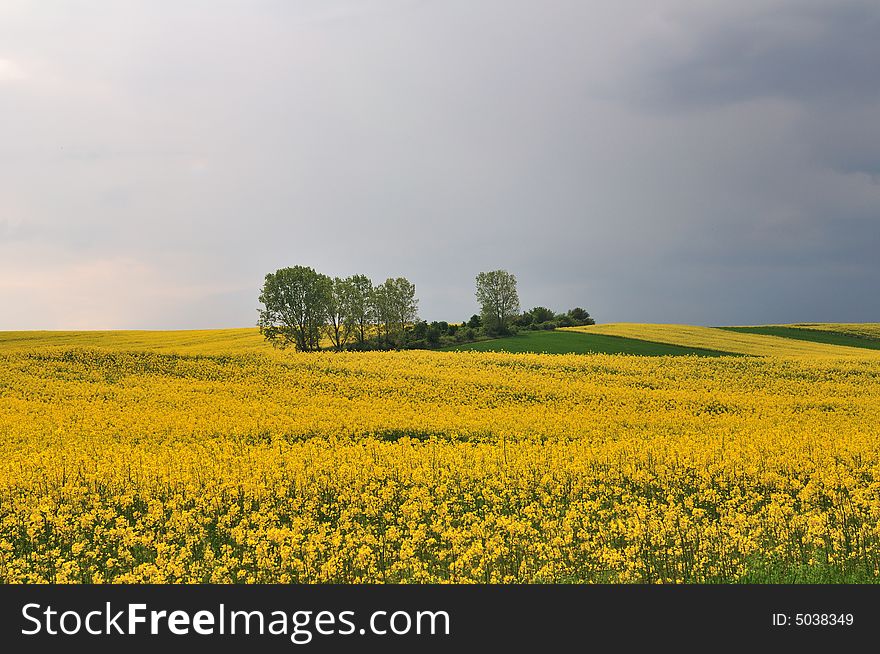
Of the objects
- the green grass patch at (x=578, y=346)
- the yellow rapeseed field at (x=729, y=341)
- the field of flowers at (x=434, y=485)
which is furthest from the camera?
the yellow rapeseed field at (x=729, y=341)

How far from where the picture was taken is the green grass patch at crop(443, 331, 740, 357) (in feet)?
183

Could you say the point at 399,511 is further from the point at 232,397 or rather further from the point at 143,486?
the point at 232,397

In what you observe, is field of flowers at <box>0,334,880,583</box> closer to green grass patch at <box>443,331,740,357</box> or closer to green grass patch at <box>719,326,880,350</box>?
green grass patch at <box>443,331,740,357</box>

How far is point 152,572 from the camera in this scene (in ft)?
28.3

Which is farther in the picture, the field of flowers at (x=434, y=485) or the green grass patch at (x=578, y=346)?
the green grass patch at (x=578, y=346)

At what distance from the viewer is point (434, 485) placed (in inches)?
534

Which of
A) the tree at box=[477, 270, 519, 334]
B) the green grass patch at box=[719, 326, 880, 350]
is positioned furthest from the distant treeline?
the green grass patch at box=[719, 326, 880, 350]

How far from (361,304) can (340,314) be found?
276 cm

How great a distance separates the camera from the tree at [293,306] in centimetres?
6206

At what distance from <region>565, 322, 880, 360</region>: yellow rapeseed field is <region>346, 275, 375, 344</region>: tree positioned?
2296 centimetres

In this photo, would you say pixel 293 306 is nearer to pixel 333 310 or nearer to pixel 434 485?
pixel 333 310

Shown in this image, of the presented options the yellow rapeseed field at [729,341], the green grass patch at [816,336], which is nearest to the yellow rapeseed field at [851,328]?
the green grass patch at [816,336]

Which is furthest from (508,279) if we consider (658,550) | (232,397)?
(658,550)

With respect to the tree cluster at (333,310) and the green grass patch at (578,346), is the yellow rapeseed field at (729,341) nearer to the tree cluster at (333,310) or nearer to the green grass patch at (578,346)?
the green grass patch at (578,346)
